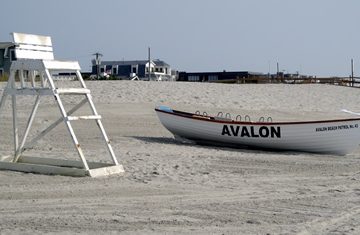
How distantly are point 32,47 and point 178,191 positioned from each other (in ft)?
12.2

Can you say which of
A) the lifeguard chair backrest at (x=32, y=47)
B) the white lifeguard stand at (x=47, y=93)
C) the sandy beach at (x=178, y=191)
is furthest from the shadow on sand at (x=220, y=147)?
Answer: the lifeguard chair backrest at (x=32, y=47)

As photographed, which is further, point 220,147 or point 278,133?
point 220,147

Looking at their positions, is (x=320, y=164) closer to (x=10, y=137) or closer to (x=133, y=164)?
(x=133, y=164)

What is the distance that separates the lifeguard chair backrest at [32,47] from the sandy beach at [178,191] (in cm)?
202

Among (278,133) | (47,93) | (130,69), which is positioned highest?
(130,69)

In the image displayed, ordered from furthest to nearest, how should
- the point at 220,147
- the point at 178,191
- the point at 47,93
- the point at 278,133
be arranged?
the point at 220,147, the point at 278,133, the point at 47,93, the point at 178,191

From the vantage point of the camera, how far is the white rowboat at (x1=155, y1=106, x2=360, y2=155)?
42.6 ft

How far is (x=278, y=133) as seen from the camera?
13.3 metres

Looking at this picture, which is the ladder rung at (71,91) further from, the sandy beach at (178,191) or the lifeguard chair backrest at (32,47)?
the sandy beach at (178,191)

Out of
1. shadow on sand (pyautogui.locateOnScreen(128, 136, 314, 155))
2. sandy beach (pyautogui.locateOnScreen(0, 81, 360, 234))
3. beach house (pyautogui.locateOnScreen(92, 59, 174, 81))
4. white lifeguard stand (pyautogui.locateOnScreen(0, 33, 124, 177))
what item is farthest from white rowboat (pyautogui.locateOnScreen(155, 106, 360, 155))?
beach house (pyautogui.locateOnScreen(92, 59, 174, 81))

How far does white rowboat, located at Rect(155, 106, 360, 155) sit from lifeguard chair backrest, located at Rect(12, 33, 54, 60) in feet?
17.8

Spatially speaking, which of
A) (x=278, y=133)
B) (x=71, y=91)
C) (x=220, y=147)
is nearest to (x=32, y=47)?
(x=71, y=91)

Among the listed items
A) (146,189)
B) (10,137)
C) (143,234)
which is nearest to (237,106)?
(10,137)

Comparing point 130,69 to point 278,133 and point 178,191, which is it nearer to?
point 278,133
